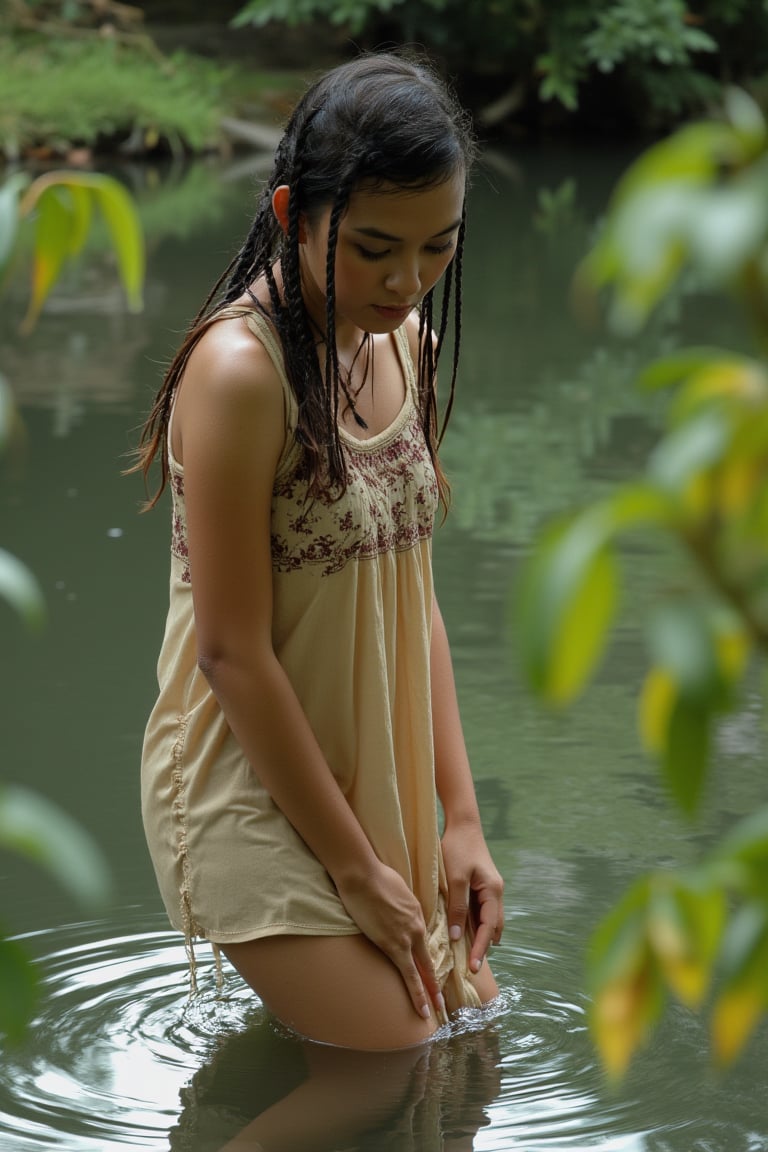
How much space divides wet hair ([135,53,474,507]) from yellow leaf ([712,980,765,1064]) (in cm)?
129

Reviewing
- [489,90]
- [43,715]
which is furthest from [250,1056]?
[489,90]

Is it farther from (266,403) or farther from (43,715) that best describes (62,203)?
(43,715)

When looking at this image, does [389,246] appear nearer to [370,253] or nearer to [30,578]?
[370,253]

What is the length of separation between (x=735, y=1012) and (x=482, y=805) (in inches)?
93.1

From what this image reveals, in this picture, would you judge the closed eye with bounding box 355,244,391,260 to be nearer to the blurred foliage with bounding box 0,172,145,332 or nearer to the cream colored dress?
the cream colored dress

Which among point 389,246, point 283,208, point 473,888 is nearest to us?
point 389,246

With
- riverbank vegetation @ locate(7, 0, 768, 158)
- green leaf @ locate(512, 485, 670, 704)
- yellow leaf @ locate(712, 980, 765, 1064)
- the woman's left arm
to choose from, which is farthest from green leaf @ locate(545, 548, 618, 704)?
riverbank vegetation @ locate(7, 0, 768, 158)

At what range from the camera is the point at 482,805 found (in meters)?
2.93

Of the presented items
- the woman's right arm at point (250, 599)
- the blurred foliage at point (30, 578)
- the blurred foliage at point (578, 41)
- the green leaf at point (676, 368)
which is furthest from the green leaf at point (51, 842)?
the blurred foliage at point (578, 41)

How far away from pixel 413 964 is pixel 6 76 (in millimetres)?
11689

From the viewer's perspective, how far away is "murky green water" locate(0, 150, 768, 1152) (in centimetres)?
204

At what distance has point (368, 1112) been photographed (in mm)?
2006

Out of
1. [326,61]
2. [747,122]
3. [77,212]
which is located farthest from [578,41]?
[747,122]

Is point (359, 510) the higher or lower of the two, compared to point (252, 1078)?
higher
